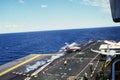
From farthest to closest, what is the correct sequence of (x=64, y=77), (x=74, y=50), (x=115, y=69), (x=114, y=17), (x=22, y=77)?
(x=74, y=50)
(x=22, y=77)
(x=64, y=77)
(x=115, y=69)
(x=114, y=17)

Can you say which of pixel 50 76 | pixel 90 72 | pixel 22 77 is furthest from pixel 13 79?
pixel 90 72

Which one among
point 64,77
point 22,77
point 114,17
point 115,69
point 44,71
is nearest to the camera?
point 114,17

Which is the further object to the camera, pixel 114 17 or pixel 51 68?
pixel 51 68

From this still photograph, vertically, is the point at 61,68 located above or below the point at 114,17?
below

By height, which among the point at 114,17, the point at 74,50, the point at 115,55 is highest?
the point at 114,17

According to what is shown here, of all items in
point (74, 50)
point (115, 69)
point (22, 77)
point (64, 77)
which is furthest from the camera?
point (74, 50)

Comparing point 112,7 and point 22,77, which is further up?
point 112,7

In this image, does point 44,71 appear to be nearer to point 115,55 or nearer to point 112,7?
point 115,55

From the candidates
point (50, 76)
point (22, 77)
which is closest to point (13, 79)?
point (22, 77)

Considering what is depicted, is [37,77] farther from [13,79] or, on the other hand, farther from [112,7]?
[112,7]
